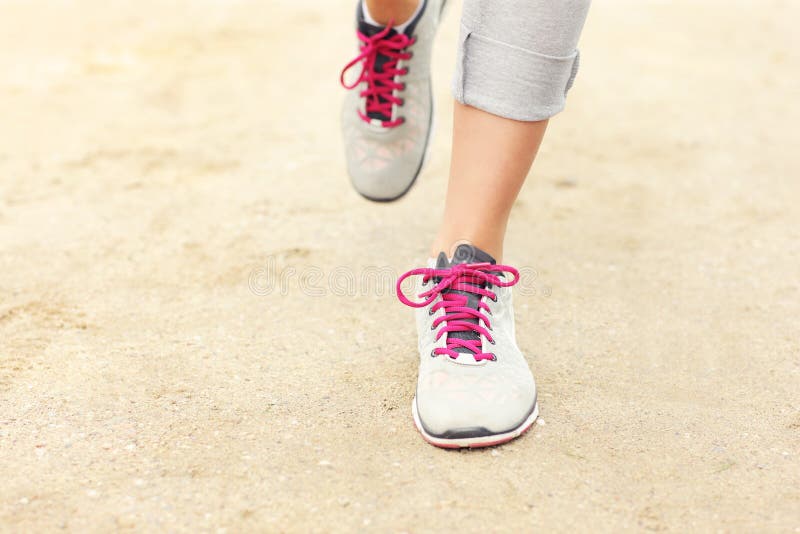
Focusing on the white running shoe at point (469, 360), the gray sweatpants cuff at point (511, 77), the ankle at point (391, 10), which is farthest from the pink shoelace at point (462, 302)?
the ankle at point (391, 10)

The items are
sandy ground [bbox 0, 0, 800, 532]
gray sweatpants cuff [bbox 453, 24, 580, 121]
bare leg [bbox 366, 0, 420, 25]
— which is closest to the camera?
sandy ground [bbox 0, 0, 800, 532]

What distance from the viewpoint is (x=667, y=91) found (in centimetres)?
283

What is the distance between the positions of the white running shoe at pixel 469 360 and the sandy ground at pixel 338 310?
0.03 metres

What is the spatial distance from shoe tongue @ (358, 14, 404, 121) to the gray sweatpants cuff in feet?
1.32

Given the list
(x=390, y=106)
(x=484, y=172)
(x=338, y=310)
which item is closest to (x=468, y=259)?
(x=484, y=172)

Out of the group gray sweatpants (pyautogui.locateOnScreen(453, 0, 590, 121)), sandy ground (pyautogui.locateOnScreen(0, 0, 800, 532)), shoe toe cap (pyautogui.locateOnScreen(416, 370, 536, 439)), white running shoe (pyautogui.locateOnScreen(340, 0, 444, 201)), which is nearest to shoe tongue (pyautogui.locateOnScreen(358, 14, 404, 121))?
white running shoe (pyautogui.locateOnScreen(340, 0, 444, 201))

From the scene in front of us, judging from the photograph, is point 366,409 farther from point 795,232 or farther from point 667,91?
point 667,91

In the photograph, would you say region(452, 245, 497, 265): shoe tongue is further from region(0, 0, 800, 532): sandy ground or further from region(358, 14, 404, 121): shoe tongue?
region(358, 14, 404, 121): shoe tongue

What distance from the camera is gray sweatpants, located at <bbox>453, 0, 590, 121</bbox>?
1.15 m

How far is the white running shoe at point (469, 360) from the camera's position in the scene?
3.69 feet

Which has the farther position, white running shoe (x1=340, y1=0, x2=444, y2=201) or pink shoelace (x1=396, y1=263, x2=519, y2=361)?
white running shoe (x1=340, y1=0, x2=444, y2=201)

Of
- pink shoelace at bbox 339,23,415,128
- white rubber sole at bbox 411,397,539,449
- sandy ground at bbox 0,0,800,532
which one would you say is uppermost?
pink shoelace at bbox 339,23,415,128

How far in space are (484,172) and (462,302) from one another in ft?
0.65

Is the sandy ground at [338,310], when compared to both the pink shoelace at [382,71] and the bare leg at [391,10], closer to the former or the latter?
the pink shoelace at [382,71]
